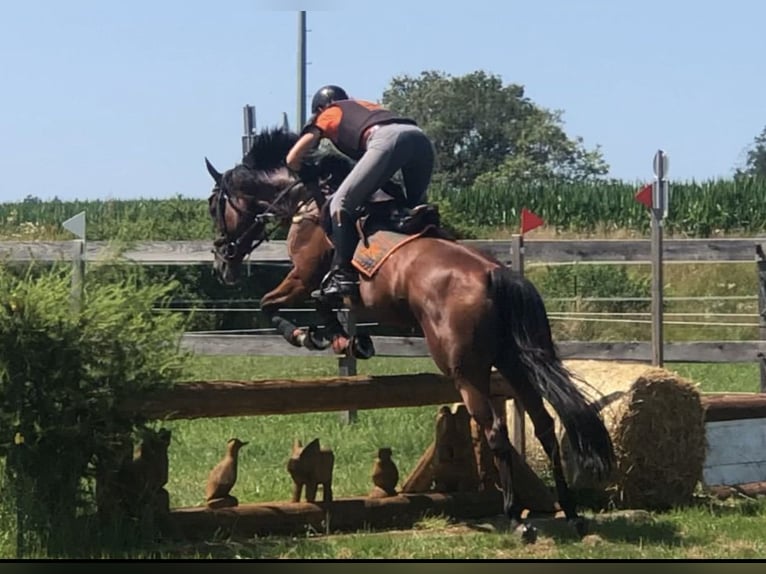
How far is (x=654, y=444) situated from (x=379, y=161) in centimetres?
246

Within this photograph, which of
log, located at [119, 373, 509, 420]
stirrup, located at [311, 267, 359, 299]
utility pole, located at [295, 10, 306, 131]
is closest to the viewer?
log, located at [119, 373, 509, 420]

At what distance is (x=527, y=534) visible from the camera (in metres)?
6.37

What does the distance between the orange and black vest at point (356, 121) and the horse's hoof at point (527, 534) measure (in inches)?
100

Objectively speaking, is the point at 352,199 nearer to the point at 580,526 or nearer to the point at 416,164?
the point at 416,164

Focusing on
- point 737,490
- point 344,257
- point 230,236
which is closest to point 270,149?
point 230,236

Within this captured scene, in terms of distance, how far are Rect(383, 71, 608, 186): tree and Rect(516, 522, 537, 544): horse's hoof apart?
180ft

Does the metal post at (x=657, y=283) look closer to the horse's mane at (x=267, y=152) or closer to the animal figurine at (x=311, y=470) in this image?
the horse's mane at (x=267, y=152)

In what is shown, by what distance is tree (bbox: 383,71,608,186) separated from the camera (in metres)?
64.6

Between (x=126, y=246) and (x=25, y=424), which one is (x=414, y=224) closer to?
(x=126, y=246)

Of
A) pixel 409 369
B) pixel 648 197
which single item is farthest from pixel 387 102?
pixel 648 197

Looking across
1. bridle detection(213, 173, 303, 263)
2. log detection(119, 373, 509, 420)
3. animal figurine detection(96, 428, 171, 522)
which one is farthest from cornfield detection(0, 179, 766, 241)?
animal figurine detection(96, 428, 171, 522)

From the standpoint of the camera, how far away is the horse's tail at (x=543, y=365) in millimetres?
6418

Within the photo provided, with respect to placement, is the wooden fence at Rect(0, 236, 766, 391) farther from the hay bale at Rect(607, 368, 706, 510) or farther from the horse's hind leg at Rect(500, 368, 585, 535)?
the horse's hind leg at Rect(500, 368, 585, 535)

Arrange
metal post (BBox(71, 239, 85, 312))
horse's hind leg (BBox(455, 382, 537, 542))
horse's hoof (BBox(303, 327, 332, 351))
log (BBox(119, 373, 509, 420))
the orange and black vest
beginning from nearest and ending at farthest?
metal post (BBox(71, 239, 85, 312)) < log (BBox(119, 373, 509, 420)) < horse's hind leg (BBox(455, 382, 537, 542)) < the orange and black vest < horse's hoof (BBox(303, 327, 332, 351))
